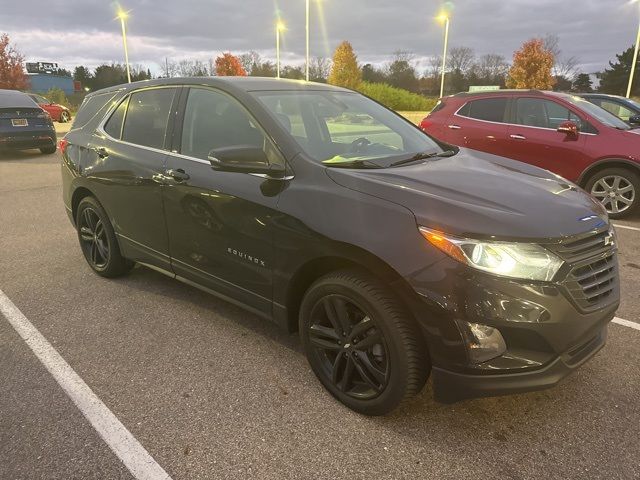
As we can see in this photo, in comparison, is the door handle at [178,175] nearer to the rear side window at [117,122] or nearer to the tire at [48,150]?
the rear side window at [117,122]

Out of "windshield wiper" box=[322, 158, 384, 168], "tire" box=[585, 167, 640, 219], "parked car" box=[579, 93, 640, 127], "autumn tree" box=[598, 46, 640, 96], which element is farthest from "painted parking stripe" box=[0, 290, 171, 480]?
"autumn tree" box=[598, 46, 640, 96]

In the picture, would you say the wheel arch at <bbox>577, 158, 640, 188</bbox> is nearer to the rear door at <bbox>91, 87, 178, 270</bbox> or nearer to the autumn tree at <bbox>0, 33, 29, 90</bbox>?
the rear door at <bbox>91, 87, 178, 270</bbox>

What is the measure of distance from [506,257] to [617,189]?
221 inches

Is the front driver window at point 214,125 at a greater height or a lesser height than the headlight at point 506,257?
greater

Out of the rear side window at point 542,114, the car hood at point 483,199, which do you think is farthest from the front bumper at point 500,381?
the rear side window at point 542,114

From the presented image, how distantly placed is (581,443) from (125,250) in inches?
136

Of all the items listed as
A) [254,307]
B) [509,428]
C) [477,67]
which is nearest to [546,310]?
[509,428]

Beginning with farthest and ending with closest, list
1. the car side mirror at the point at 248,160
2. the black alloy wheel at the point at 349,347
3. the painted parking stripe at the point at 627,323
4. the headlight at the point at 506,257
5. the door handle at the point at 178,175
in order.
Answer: the painted parking stripe at the point at 627,323 < the door handle at the point at 178,175 < the car side mirror at the point at 248,160 < the black alloy wheel at the point at 349,347 < the headlight at the point at 506,257

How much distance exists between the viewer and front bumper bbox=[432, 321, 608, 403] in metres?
2.13

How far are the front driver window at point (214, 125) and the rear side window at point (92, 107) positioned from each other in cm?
134

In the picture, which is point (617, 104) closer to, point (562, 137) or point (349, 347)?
point (562, 137)

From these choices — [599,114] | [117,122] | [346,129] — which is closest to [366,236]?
[346,129]

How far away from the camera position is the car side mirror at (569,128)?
6660 millimetres

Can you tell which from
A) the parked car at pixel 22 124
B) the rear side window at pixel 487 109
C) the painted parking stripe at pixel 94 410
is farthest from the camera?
the parked car at pixel 22 124
